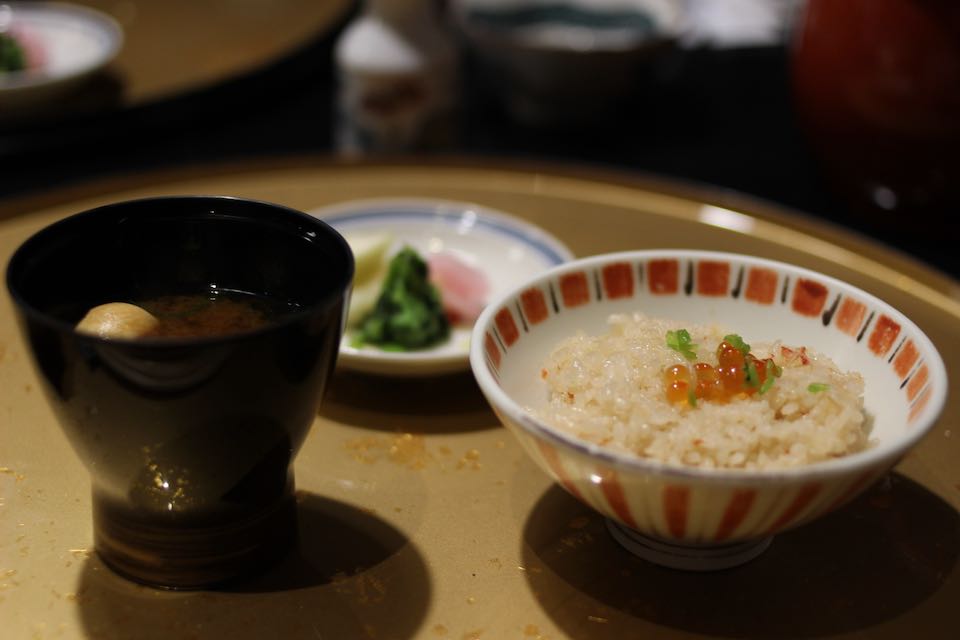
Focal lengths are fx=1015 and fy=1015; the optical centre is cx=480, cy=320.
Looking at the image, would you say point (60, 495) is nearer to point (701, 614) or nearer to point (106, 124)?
point (701, 614)

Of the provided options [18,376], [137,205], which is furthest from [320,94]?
[137,205]

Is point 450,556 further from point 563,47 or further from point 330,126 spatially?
point 330,126

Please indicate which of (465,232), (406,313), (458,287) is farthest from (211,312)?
(465,232)

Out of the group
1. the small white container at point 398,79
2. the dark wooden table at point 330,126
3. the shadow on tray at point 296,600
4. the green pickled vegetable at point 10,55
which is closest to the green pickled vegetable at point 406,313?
the shadow on tray at point 296,600

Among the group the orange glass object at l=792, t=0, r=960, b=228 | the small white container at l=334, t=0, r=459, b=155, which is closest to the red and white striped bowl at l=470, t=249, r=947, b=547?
the orange glass object at l=792, t=0, r=960, b=228

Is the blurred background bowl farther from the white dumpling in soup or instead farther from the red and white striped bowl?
the white dumpling in soup
